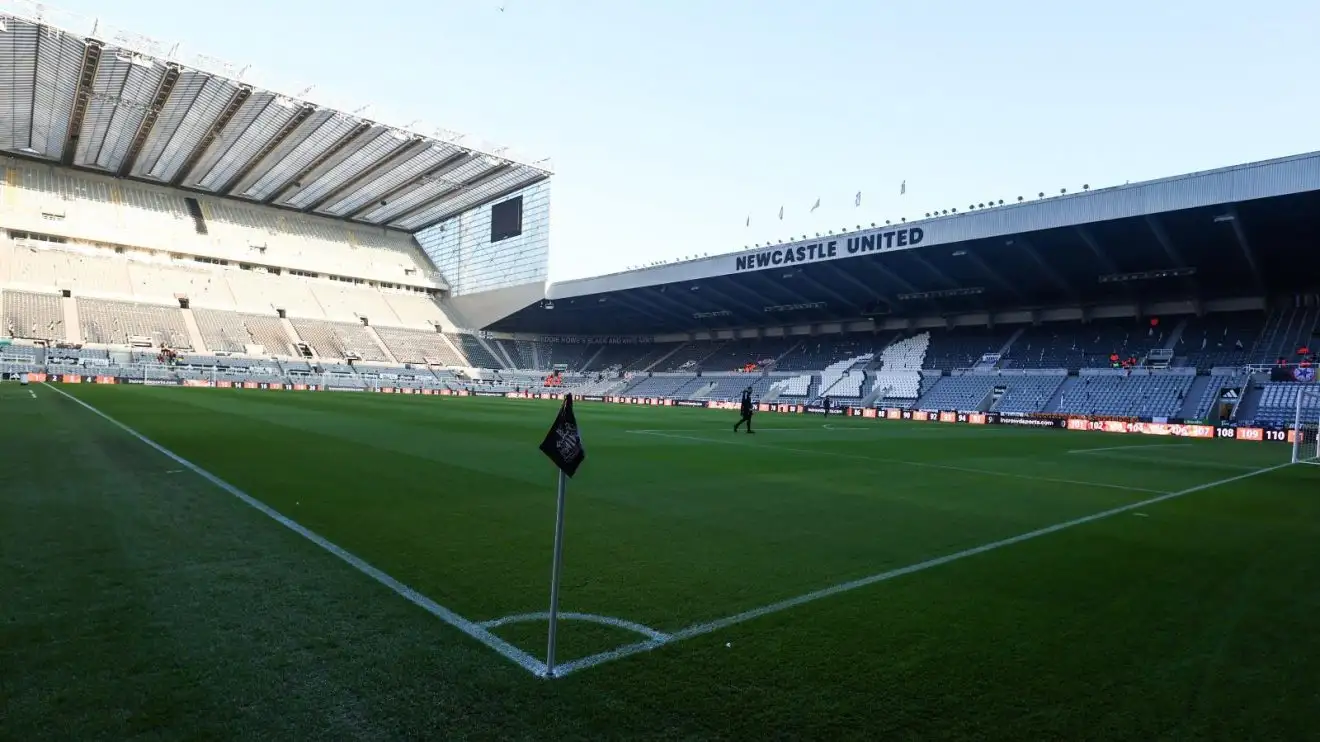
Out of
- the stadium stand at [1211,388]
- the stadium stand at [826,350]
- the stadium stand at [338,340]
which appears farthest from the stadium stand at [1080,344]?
the stadium stand at [338,340]

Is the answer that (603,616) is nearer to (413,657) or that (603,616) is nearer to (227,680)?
(413,657)

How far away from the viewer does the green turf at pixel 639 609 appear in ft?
11.1

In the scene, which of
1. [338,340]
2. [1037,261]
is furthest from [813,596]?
[338,340]

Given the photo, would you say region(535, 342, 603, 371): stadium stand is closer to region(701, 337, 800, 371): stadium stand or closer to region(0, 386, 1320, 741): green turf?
region(701, 337, 800, 371): stadium stand

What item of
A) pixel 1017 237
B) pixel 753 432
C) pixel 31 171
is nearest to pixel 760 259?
pixel 1017 237

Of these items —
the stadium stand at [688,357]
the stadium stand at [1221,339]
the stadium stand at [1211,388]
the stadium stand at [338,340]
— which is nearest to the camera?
the stadium stand at [1211,388]

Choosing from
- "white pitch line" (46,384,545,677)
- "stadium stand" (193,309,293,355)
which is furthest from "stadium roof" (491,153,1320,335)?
"white pitch line" (46,384,545,677)

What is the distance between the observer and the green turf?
133 inches

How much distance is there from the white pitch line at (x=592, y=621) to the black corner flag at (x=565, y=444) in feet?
3.90

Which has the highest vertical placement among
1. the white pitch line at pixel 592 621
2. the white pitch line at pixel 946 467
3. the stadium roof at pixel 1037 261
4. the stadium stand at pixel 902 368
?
the stadium roof at pixel 1037 261

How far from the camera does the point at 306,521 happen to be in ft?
24.2

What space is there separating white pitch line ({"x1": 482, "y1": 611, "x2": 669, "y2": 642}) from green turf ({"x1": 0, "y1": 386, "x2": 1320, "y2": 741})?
0.09 meters

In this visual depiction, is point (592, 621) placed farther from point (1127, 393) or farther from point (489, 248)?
point (489, 248)

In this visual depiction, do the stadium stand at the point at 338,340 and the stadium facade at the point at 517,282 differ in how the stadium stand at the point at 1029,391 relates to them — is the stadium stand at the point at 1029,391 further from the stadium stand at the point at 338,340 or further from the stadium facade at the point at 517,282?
the stadium stand at the point at 338,340
